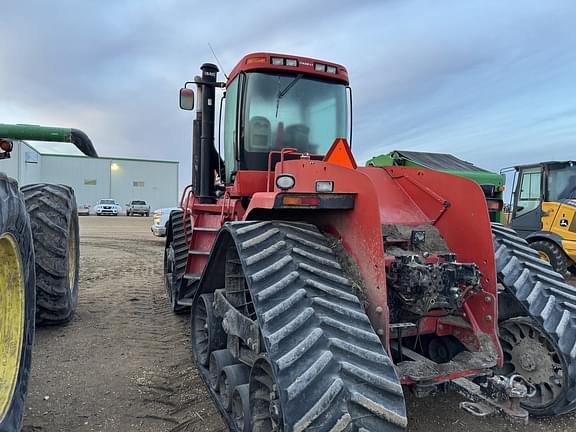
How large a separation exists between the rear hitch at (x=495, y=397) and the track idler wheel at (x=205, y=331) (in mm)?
1760

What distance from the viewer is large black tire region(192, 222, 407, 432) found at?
1.99 metres

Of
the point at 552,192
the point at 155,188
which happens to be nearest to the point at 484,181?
the point at 552,192

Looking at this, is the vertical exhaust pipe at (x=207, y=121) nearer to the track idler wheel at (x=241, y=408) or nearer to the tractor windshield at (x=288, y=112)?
the tractor windshield at (x=288, y=112)

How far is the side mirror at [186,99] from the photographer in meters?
4.99

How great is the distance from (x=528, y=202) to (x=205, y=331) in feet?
30.1

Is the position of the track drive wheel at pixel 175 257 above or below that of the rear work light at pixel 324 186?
below

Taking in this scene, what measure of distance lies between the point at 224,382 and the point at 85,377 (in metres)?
1.55

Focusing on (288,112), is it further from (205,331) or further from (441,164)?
(441,164)

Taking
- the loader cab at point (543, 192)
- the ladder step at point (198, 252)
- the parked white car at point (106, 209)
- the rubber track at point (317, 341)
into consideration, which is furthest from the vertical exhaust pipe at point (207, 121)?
the parked white car at point (106, 209)

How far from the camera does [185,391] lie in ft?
12.0

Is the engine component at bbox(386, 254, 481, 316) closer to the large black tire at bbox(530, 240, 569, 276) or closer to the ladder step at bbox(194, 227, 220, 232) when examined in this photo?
the ladder step at bbox(194, 227, 220, 232)

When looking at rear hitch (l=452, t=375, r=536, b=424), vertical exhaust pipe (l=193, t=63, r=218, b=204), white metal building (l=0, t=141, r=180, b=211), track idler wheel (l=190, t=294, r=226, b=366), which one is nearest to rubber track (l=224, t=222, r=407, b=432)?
rear hitch (l=452, t=375, r=536, b=424)

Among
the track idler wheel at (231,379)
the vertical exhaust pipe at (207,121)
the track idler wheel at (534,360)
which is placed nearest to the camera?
the track idler wheel at (231,379)

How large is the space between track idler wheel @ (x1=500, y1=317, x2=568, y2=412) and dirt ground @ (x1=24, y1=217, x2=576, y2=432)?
0.78 ft
